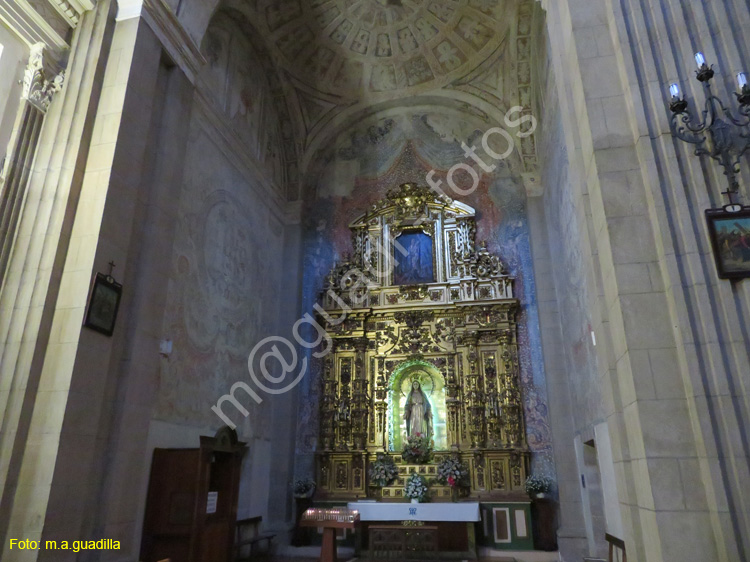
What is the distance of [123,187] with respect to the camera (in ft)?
21.8

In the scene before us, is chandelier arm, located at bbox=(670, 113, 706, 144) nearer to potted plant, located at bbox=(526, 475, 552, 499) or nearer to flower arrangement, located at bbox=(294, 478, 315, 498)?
potted plant, located at bbox=(526, 475, 552, 499)

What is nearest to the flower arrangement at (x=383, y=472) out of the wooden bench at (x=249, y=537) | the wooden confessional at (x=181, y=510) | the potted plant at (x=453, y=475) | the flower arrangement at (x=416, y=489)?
the flower arrangement at (x=416, y=489)

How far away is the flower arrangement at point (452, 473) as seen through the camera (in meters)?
10.8

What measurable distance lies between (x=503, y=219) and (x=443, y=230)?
1.45 meters

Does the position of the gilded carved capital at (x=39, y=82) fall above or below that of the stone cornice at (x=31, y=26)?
below

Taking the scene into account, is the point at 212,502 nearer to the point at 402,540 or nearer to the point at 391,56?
the point at 402,540

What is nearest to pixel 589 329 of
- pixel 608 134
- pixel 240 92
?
pixel 608 134

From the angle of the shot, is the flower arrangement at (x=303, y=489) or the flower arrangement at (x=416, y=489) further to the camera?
the flower arrangement at (x=303, y=489)

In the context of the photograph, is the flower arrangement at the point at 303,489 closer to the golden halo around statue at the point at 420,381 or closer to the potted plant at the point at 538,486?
the golden halo around statue at the point at 420,381

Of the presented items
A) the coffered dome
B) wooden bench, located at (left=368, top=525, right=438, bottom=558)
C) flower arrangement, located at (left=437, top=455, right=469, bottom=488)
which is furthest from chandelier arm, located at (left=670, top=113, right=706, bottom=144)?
flower arrangement, located at (left=437, top=455, right=469, bottom=488)

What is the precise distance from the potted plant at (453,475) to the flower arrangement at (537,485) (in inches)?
48.9

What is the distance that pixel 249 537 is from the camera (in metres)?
9.95

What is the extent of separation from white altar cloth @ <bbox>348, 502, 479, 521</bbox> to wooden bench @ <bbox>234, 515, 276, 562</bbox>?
77.4 inches

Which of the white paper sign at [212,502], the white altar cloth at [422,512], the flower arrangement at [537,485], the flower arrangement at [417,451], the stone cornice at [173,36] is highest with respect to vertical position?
the stone cornice at [173,36]
